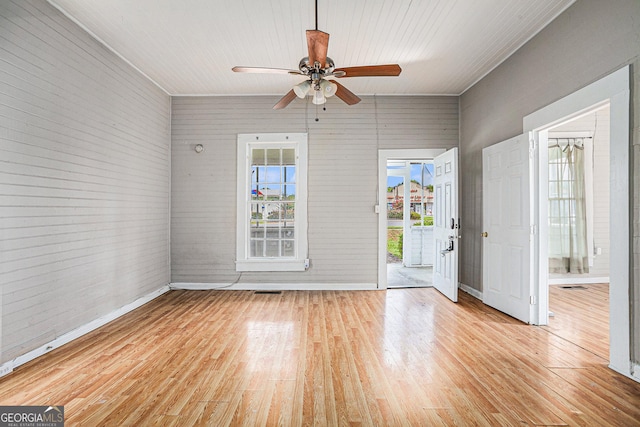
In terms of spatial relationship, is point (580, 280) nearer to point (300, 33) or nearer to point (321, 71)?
point (321, 71)

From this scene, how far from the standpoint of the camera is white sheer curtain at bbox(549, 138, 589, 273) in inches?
222

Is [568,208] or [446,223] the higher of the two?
[568,208]

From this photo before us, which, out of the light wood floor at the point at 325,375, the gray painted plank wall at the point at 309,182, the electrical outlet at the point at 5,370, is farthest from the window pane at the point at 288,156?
the electrical outlet at the point at 5,370

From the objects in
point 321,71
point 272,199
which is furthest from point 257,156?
point 321,71

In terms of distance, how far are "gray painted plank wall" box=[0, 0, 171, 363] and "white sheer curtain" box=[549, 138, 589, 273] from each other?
21.7 feet

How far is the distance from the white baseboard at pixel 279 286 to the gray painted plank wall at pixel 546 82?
1.72 metres

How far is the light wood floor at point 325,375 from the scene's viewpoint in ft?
6.66

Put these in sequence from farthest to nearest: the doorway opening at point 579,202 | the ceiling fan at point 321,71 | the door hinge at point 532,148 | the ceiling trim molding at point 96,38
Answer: the doorway opening at point 579,202 < the door hinge at point 532,148 < the ceiling trim molding at point 96,38 < the ceiling fan at point 321,71

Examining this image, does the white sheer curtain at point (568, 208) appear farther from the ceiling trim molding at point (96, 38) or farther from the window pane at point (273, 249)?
the ceiling trim molding at point (96, 38)

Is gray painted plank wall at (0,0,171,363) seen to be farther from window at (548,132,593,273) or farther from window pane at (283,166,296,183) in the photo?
window at (548,132,593,273)

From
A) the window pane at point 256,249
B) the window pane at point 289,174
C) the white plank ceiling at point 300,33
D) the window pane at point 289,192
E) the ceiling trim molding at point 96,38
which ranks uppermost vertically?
the white plank ceiling at point 300,33

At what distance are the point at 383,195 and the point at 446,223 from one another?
3.47ft

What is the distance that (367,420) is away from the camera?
1.97 metres

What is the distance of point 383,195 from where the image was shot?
17.5ft
